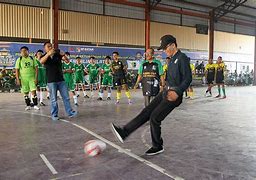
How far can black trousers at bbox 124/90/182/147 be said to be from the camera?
4.34 metres

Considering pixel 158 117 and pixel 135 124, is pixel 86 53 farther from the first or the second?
pixel 158 117

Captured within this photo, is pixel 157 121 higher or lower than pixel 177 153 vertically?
higher

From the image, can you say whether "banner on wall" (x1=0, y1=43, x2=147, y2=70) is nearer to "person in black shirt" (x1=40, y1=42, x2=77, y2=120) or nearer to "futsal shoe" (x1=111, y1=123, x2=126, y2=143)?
"person in black shirt" (x1=40, y1=42, x2=77, y2=120)

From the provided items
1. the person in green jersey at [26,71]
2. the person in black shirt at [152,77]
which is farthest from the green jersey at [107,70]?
the person in black shirt at [152,77]

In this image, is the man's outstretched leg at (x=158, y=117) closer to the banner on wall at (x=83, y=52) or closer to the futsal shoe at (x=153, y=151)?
the futsal shoe at (x=153, y=151)

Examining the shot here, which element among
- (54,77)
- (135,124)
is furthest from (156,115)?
(54,77)

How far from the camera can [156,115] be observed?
4379 millimetres

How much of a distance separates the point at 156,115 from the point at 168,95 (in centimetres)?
36

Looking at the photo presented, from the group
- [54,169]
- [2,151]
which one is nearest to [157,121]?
[54,169]

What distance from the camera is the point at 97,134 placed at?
5.96 m

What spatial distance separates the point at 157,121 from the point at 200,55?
24.2 meters

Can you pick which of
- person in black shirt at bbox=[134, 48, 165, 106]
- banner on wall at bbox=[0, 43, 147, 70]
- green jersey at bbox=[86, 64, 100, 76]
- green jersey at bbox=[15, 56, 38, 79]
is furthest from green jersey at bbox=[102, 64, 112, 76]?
banner on wall at bbox=[0, 43, 147, 70]

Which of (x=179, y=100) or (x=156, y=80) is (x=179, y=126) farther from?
(x=179, y=100)

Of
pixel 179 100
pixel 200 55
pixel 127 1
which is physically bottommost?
pixel 179 100
